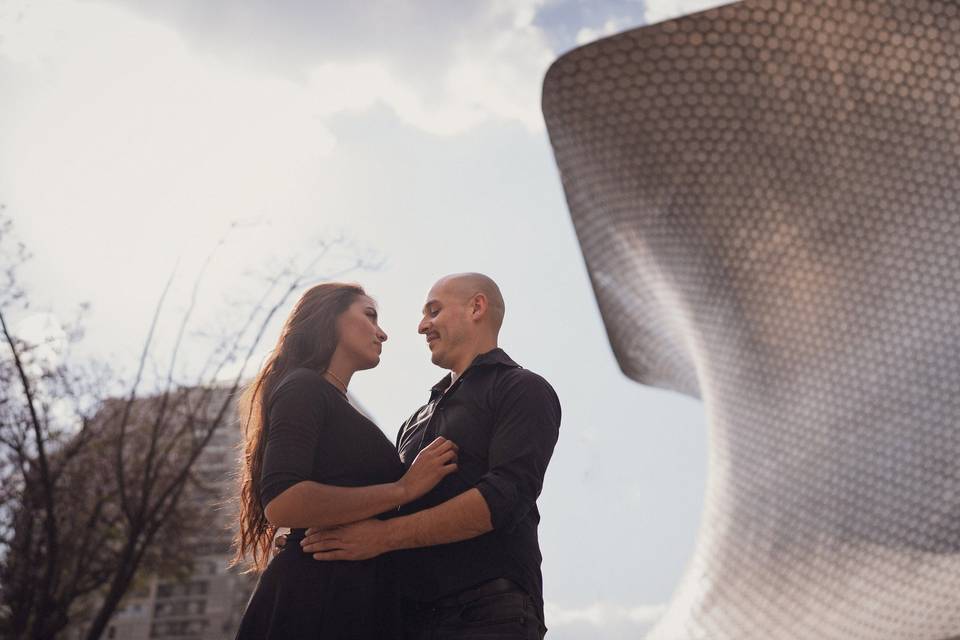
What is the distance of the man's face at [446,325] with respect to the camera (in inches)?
101

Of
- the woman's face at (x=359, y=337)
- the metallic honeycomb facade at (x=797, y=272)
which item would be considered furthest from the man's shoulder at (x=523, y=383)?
the metallic honeycomb facade at (x=797, y=272)

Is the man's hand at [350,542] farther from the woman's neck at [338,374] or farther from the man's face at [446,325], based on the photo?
the man's face at [446,325]

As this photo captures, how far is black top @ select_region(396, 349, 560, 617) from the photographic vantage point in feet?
6.79

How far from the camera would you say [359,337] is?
249cm

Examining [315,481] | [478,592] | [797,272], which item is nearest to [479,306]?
[315,481]

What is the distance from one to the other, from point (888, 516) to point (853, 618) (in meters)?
1.32

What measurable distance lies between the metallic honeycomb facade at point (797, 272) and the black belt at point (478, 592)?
23.0 ft

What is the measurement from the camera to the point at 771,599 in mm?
10641

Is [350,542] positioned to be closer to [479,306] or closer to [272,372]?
[272,372]

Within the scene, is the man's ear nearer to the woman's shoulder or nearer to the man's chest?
the man's chest

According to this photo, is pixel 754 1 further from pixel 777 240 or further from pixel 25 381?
pixel 25 381

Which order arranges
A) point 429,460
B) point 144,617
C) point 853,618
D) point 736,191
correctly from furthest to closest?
point 144,617 → point 853,618 → point 736,191 → point 429,460

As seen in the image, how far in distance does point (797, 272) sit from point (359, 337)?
28.3 ft

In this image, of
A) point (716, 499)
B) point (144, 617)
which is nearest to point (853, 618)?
point (716, 499)
